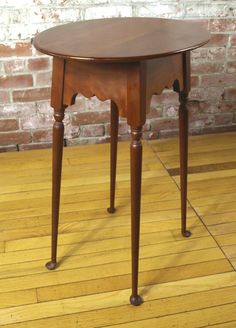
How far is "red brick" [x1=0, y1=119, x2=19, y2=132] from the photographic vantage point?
1.87 m

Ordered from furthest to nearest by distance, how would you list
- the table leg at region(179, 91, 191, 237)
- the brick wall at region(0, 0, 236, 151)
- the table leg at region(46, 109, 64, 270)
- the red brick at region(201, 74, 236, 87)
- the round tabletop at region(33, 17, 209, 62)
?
the red brick at region(201, 74, 236, 87) < the brick wall at region(0, 0, 236, 151) < the table leg at region(179, 91, 191, 237) < the table leg at region(46, 109, 64, 270) < the round tabletop at region(33, 17, 209, 62)

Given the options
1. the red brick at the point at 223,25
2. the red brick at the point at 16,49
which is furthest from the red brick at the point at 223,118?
the red brick at the point at 16,49

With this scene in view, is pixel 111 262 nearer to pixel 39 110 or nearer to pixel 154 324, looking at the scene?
pixel 154 324

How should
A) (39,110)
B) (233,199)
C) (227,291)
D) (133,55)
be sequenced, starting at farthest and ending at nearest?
1. (39,110)
2. (233,199)
3. (227,291)
4. (133,55)

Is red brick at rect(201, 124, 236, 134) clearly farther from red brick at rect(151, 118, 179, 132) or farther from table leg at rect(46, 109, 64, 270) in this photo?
table leg at rect(46, 109, 64, 270)

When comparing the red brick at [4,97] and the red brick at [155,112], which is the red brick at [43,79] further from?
the red brick at [155,112]

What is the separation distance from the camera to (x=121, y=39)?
1.04 metres

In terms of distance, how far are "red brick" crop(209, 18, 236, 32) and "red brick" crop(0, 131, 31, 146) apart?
2.98 feet

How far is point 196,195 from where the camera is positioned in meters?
1.60

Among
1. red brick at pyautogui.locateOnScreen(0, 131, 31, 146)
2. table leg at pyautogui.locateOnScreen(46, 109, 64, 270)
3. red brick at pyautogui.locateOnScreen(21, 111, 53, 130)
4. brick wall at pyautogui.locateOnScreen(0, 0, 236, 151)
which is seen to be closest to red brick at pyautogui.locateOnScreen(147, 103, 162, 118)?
brick wall at pyautogui.locateOnScreen(0, 0, 236, 151)

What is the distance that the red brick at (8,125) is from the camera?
187cm

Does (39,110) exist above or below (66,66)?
below

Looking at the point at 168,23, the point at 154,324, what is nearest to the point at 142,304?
the point at 154,324

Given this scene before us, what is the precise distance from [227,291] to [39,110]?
1.10 meters
